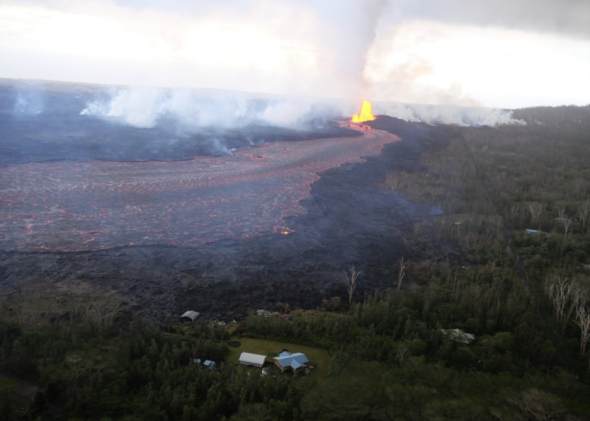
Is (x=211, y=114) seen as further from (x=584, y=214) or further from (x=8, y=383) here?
(x=8, y=383)

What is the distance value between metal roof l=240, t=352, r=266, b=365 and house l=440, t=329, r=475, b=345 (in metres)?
5.91

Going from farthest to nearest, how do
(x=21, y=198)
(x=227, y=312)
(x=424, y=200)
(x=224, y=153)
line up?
1. (x=224, y=153)
2. (x=424, y=200)
3. (x=21, y=198)
4. (x=227, y=312)

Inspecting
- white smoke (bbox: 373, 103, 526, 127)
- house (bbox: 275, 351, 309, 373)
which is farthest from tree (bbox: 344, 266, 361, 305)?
white smoke (bbox: 373, 103, 526, 127)

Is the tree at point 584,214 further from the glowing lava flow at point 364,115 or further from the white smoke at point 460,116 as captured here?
the white smoke at point 460,116

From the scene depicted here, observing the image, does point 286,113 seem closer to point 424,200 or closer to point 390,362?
point 424,200

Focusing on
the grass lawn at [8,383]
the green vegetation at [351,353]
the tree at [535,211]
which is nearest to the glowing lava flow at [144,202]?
the green vegetation at [351,353]

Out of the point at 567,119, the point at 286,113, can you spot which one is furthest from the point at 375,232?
the point at 567,119

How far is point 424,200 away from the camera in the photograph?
31594 mm

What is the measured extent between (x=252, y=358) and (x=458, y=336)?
6613mm

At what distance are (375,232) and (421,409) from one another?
50.5ft

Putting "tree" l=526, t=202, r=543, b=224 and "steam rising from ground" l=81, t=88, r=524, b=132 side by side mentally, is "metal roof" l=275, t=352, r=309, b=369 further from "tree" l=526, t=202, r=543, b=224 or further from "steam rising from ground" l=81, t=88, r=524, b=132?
"steam rising from ground" l=81, t=88, r=524, b=132

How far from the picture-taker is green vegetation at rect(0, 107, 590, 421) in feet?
31.4

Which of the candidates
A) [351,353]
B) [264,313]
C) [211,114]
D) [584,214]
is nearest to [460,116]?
[211,114]

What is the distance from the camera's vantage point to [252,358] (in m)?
12.3
